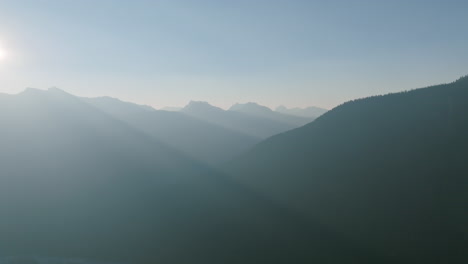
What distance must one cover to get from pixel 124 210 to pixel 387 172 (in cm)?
3648

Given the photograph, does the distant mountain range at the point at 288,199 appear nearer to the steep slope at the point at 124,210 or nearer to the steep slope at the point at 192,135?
the steep slope at the point at 124,210

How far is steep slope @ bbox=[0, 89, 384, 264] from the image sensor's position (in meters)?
32.5

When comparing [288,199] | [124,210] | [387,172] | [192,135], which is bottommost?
[124,210]

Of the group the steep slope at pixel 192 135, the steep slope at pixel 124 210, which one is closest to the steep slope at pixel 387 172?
the steep slope at pixel 124 210

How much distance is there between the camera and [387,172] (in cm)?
3609

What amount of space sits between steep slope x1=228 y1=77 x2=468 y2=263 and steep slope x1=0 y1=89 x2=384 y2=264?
116 inches

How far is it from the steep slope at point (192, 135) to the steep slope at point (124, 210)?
20.2 m

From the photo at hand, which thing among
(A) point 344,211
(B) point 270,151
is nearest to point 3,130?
(B) point 270,151

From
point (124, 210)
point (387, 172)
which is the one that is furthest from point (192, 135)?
point (387, 172)

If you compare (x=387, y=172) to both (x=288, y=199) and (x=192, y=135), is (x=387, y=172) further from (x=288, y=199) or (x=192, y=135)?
(x=192, y=135)

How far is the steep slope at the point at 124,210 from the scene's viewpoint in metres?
32.5

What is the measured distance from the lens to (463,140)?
35219 millimetres

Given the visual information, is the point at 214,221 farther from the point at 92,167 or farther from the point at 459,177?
the point at 92,167

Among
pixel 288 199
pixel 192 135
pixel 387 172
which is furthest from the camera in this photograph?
pixel 192 135
